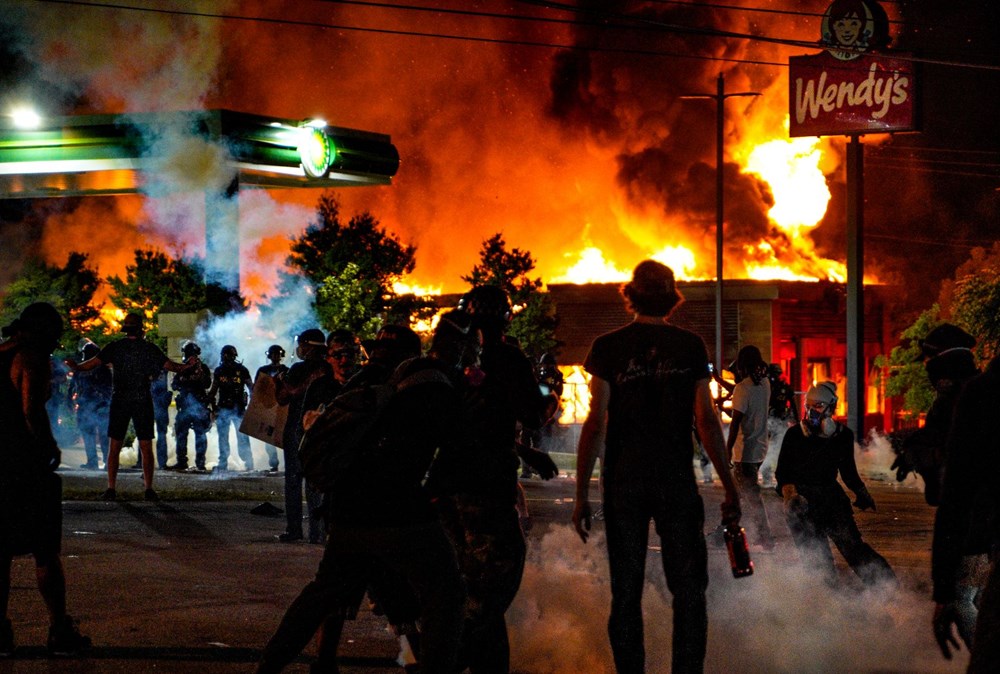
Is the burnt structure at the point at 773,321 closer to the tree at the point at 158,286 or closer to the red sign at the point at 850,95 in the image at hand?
the red sign at the point at 850,95

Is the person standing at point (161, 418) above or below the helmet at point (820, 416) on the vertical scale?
below

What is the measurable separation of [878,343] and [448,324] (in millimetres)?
37199

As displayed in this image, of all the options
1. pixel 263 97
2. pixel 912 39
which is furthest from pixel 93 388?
pixel 912 39

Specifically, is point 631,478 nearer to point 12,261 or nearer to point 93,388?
point 93,388

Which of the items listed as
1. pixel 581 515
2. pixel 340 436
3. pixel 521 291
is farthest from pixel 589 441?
pixel 521 291

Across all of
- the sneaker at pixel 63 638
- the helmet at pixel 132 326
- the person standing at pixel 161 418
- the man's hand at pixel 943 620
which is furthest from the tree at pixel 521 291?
the man's hand at pixel 943 620

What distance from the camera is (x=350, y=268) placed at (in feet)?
96.0

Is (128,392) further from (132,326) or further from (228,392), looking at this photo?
(228,392)

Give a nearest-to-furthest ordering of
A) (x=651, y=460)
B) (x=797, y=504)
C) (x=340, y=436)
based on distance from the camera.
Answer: (x=340, y=436) → (x=651, y=460) → (x=797, y=504)

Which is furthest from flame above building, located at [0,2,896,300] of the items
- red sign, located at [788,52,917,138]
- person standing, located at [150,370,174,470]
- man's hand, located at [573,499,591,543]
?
man's hand, located at [573,499,591,543]

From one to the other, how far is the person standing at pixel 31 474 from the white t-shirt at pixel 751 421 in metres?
5.30

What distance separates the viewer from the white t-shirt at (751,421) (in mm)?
10297

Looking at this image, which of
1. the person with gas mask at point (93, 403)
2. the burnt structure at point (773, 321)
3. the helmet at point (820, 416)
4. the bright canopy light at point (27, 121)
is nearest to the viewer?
the helmet at point (820, 416)

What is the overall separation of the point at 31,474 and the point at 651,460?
113 inches
